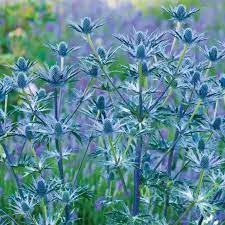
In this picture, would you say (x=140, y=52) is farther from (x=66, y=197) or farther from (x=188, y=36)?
(x=66, y=197)

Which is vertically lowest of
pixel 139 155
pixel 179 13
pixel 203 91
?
pixel 139 155

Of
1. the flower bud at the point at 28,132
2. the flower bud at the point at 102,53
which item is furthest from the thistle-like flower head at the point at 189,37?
the flower bud at the point at 28,132

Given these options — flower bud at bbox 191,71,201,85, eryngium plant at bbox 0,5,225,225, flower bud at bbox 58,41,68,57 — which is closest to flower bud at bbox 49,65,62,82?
eryngium plant at bbox 0,5,225,225

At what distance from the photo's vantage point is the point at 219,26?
6.50 m

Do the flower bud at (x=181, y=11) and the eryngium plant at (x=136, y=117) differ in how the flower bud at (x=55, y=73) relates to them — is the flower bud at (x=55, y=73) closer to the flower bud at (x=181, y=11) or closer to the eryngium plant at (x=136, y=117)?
the eryngium plant at (x=136, y=117)

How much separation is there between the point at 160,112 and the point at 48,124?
372mm

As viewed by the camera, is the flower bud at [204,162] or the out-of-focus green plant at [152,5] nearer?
the flower bud at [204,162]

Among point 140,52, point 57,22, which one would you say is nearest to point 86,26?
point 140,52

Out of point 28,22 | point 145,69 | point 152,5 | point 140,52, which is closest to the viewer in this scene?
point 140,52

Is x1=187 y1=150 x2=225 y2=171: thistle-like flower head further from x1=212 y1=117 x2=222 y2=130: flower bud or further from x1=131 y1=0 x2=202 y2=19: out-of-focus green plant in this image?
x1=131 y1=0 x2=202 y2=19: out-of-focus green plant

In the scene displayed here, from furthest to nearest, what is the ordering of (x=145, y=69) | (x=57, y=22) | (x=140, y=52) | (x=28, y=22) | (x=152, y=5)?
(x=152, y=5) → (x=57, y=22) → (x=28, y=22) → (x=145, y=69) → (x=140, y=52)

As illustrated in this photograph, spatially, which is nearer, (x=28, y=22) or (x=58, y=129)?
(x=58, y=129)

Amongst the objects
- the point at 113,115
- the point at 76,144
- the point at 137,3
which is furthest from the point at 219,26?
the point at 113,115

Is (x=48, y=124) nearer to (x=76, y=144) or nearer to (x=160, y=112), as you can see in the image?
(x=160, y=112)
